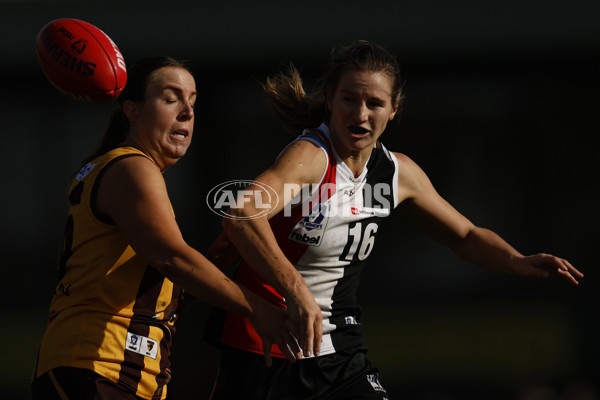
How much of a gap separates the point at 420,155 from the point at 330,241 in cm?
396

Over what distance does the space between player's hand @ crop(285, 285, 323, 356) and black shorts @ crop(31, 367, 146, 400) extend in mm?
610

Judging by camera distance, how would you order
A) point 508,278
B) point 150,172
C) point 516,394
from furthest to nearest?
point 508,278, point 516,394, point 150,172

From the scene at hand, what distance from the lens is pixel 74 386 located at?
8.38 feet

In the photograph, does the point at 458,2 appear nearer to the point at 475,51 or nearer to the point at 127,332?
the point at 475,51

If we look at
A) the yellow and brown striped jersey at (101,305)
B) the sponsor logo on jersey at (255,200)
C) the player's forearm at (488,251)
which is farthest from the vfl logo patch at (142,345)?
the player's forearm at (488,251)

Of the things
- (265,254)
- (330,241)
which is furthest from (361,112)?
(265,254)

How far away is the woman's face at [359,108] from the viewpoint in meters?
3.25

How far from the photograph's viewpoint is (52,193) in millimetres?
7125

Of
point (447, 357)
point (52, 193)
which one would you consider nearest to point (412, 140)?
point (447, 357)

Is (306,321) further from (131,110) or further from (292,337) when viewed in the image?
(131,110)

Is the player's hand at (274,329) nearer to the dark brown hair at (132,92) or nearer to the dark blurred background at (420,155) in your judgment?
the dark brown hair at (132,92)

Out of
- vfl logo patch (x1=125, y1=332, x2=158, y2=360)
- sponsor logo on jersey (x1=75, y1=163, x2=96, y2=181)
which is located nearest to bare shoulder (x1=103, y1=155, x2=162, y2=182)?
sponsor logo on jersey (x1=75, y1=163, x2=96, y2=181)

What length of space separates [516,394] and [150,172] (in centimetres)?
473

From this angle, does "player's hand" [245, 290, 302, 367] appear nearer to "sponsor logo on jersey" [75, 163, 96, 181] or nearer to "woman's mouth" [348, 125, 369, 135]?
"sponsor logo on jersey" [75, 163, 96, 181]
